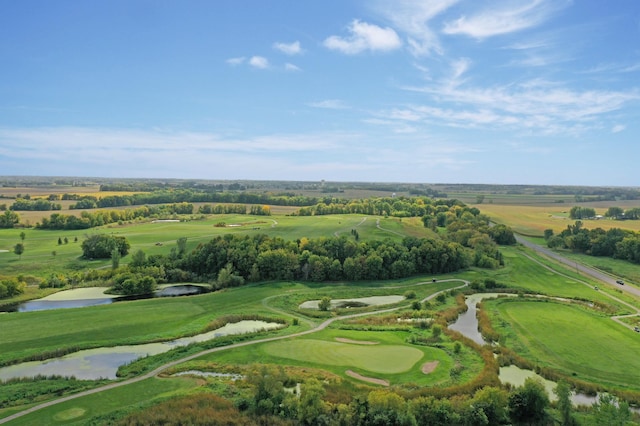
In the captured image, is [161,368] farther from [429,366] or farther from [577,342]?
[577,342]

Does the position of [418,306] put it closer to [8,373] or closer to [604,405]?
[604,405]

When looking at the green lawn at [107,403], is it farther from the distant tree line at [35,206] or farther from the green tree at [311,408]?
the distant tree line at [35,206]

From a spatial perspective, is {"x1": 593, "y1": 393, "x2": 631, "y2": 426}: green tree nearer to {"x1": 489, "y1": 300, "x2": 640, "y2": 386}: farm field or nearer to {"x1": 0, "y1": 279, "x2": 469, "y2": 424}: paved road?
{"x1": 489, "y1": 300, "x2": 640, "y2": 386}: farm field

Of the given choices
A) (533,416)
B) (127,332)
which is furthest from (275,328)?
(533,416)

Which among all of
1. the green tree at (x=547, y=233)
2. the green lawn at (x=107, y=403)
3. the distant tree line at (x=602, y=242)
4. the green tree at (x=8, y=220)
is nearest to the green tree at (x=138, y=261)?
the green lawn at (x=107, y=403)

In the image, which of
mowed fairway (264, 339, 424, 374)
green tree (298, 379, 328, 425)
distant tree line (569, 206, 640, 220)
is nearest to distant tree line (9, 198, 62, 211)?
mowed fairway (264, 339, 424, 374)
